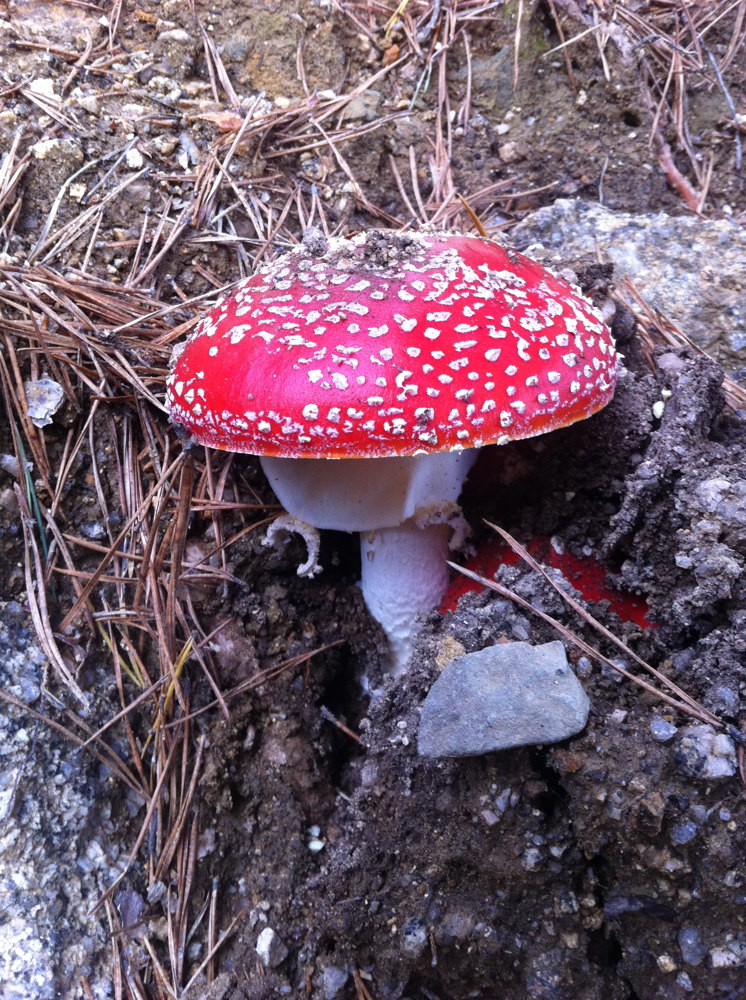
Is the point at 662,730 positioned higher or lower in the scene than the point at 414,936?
higher

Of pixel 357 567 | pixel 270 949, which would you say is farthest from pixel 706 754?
pixel 357 567

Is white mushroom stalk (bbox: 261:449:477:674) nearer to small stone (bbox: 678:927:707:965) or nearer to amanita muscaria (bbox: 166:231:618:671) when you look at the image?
amanita muscaria (bbox: 166:231:618:671)

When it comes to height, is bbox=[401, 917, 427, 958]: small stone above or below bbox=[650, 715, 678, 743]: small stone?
below

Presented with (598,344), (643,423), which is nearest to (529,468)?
(643,423)

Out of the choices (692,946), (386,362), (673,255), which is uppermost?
(386,362)

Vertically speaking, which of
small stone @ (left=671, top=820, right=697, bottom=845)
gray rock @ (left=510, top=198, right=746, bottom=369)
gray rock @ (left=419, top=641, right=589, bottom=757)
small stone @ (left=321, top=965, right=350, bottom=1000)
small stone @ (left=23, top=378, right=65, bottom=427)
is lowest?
small stone @ (left=321, top=965, right=350, bottom=1000)

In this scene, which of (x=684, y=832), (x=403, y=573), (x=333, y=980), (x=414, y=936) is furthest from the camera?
(x=403, y=573)

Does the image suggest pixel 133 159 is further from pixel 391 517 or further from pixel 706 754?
pixel 706 754

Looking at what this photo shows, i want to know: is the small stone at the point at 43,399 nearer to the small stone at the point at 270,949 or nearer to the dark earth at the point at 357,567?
the dark earth at the point at 357,567

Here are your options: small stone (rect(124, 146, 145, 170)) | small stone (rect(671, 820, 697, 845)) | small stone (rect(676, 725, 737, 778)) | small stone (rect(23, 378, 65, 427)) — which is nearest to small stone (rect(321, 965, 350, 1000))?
small stone (rect(671, 820, 697, 845))
